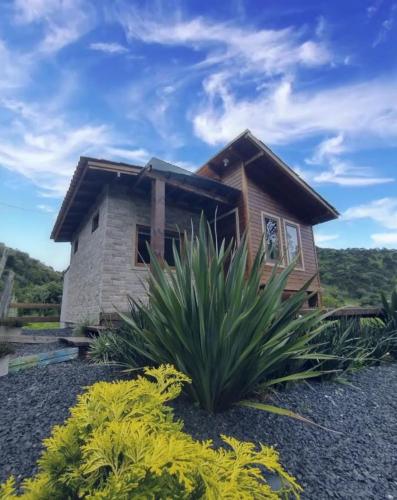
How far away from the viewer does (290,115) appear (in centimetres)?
924

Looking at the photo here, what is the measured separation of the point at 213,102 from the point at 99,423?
10.8 m

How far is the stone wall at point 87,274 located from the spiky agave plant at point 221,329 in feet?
14.6

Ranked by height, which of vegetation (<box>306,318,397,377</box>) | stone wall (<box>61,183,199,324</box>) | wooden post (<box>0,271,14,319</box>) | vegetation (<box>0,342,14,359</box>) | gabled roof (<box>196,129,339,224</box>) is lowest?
vegetation (<box>306,318,397,377</box>)

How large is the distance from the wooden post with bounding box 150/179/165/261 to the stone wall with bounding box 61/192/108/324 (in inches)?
68.4

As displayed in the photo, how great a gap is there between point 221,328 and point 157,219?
14.2 ft

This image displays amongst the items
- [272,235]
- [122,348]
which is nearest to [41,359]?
[122,348]

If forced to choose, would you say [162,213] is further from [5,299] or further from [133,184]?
[5,299]

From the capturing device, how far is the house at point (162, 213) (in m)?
6.63

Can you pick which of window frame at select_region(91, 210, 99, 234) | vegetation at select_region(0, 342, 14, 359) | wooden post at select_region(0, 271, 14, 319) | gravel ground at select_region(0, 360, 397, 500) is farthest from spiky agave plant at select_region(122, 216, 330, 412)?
window frame at select_region(91, 210, 99, 234)

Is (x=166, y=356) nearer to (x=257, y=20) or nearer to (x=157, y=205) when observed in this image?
(x=157, y=205)

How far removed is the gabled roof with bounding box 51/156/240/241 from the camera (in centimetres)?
631

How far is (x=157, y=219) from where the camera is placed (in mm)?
5945

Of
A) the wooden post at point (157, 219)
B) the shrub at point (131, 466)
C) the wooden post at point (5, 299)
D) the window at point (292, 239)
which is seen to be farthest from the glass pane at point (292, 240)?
the shrub at point (131, 466)

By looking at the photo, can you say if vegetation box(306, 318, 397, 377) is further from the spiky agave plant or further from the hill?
the hill
